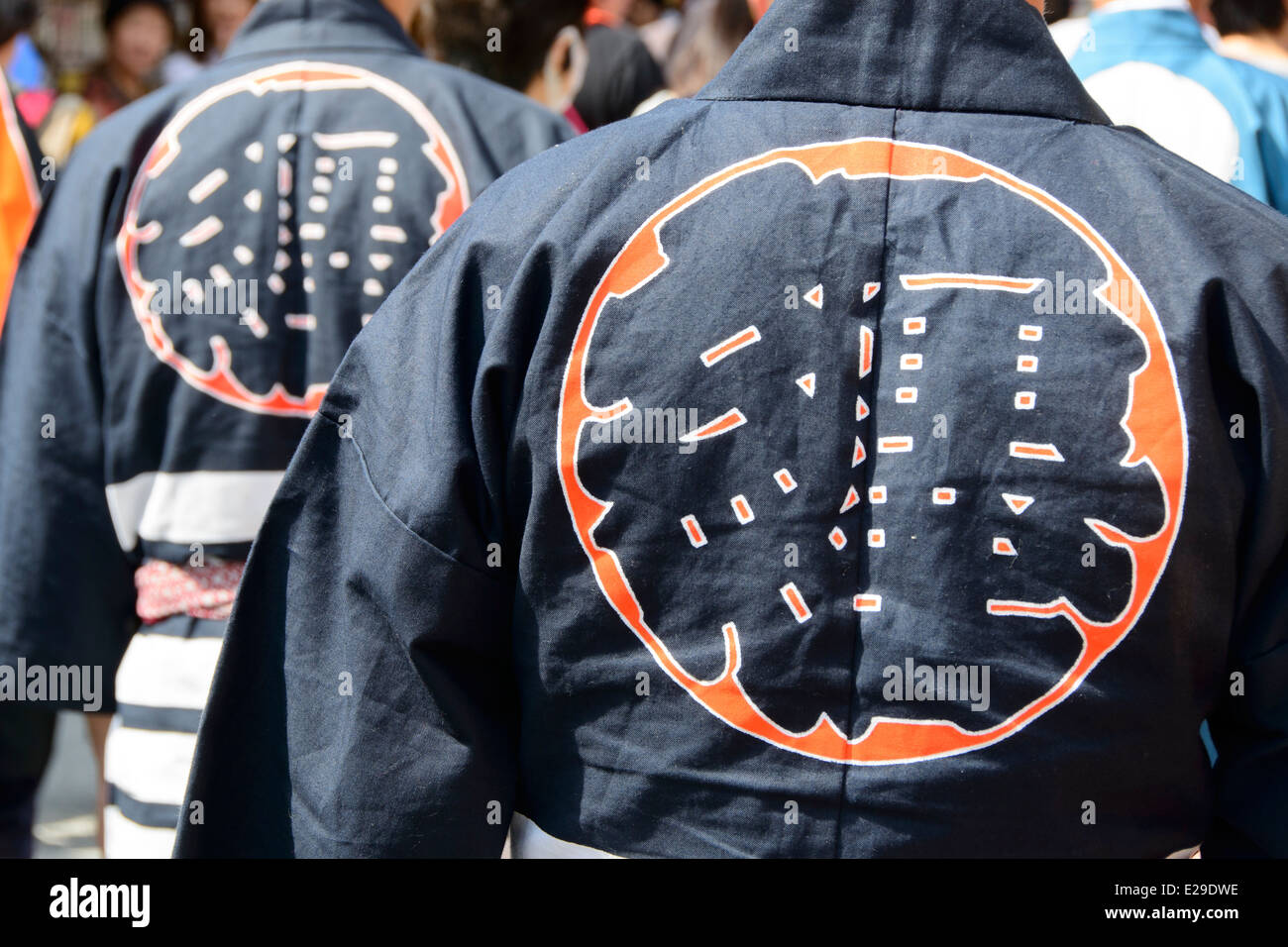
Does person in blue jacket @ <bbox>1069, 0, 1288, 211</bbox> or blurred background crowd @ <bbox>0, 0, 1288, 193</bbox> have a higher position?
blurred background crowd @ <bbox>0, 0, 1288, 193</bbox>

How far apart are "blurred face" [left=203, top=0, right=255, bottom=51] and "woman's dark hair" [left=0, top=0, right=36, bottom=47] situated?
788 mm

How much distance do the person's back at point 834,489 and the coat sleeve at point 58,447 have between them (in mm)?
999

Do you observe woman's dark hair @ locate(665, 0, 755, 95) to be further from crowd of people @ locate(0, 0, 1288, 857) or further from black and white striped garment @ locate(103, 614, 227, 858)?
crowd of people @ locate(0, 0, 1288, 857)

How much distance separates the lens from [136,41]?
17.5 ft

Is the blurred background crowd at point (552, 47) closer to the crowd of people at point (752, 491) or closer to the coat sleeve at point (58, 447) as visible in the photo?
the coat sleeve at point (58, 447)

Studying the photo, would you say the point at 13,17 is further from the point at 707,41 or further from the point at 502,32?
the point at 707,41

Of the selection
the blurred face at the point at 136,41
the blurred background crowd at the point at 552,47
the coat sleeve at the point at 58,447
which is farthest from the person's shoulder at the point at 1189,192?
the blurred face at the point at 136,41

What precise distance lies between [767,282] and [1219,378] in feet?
1.37

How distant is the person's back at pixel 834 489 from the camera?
1197 millimetres

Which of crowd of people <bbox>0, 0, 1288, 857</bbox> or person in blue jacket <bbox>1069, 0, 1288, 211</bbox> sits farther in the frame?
person in blue jacket <bbox>1069, 0, 1288, 211</bbox>

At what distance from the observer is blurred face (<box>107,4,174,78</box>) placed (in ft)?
17.4

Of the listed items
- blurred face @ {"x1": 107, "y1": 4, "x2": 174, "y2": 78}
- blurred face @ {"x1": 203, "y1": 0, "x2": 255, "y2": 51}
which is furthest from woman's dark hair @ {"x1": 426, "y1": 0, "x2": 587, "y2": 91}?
blurred face @ {"x1": 107, "y1": 4, "x2": 174, "y2": 78}
